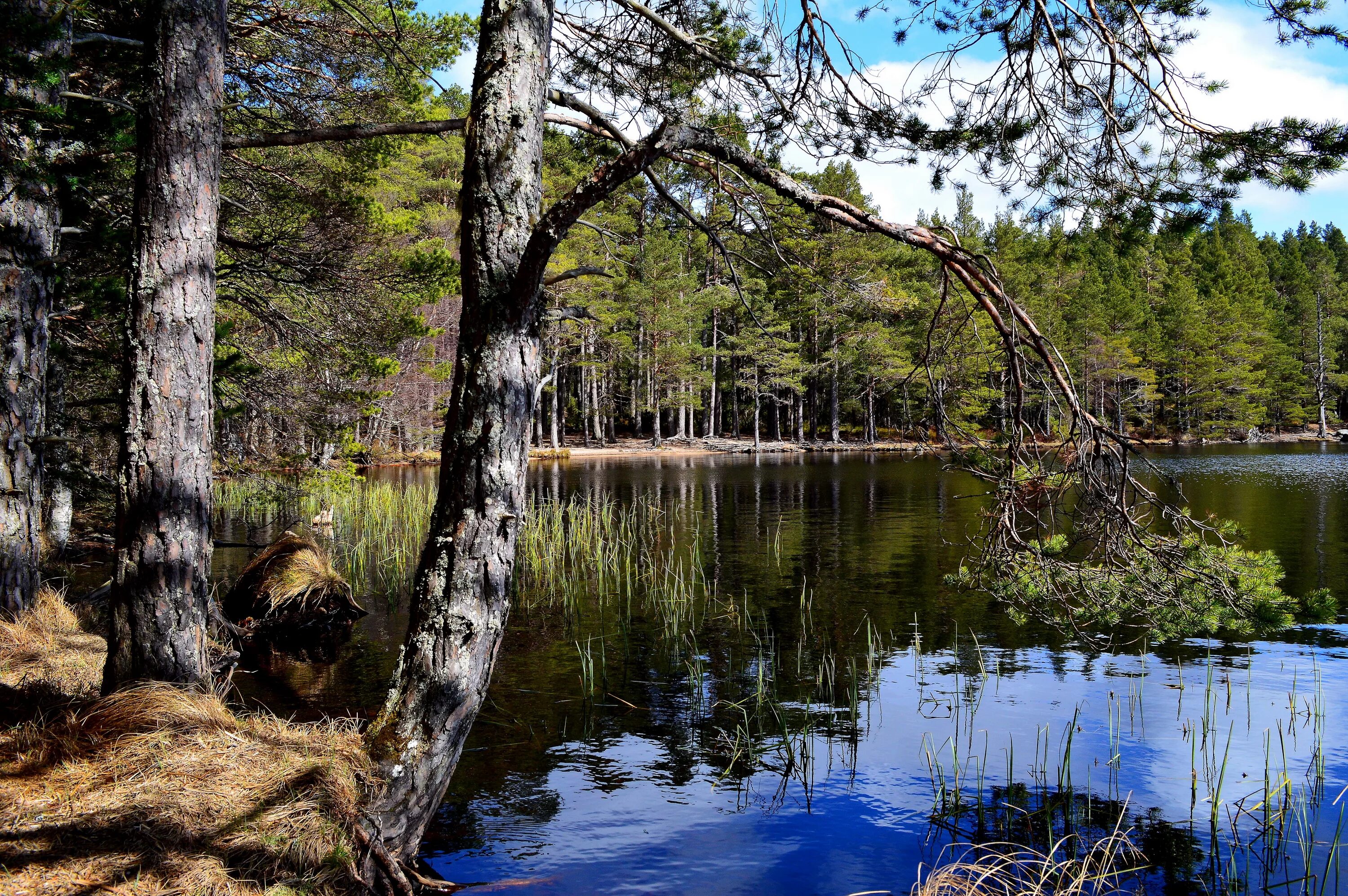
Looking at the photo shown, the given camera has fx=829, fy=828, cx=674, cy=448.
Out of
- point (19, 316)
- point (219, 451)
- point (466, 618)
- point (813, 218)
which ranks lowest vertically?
point (466, 618)

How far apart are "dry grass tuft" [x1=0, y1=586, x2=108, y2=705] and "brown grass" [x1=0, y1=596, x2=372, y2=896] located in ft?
1.69

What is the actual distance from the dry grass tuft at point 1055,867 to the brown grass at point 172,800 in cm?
264

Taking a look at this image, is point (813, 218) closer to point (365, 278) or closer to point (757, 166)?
point (757, 166)

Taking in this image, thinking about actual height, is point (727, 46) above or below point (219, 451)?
above

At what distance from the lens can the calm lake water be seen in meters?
4.68

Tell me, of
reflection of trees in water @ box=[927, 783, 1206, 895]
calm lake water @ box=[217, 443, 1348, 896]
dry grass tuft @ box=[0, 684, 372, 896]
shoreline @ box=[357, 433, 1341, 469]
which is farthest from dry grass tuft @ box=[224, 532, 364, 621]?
shoreline @ box=[357, 433, 1341, 469]

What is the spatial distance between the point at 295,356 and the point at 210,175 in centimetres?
461

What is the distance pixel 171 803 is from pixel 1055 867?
396 cm

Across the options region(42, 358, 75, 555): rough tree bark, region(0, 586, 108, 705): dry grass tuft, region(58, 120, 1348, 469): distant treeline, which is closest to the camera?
region(0, 586, 108, 705): dry grass tuft

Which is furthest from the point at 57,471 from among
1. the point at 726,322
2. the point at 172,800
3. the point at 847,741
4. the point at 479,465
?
the point at 726,322

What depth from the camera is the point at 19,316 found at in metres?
5.60

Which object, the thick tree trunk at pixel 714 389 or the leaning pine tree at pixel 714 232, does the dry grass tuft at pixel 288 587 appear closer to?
the leaning pine tree at pixel 714 232

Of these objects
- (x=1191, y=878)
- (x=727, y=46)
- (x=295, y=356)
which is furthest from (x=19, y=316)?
(x=1191, y=878)

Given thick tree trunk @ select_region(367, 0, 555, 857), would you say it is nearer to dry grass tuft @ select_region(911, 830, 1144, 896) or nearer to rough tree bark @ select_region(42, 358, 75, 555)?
dry grass tuft @ select_region(911, 830, 1144, 896)
